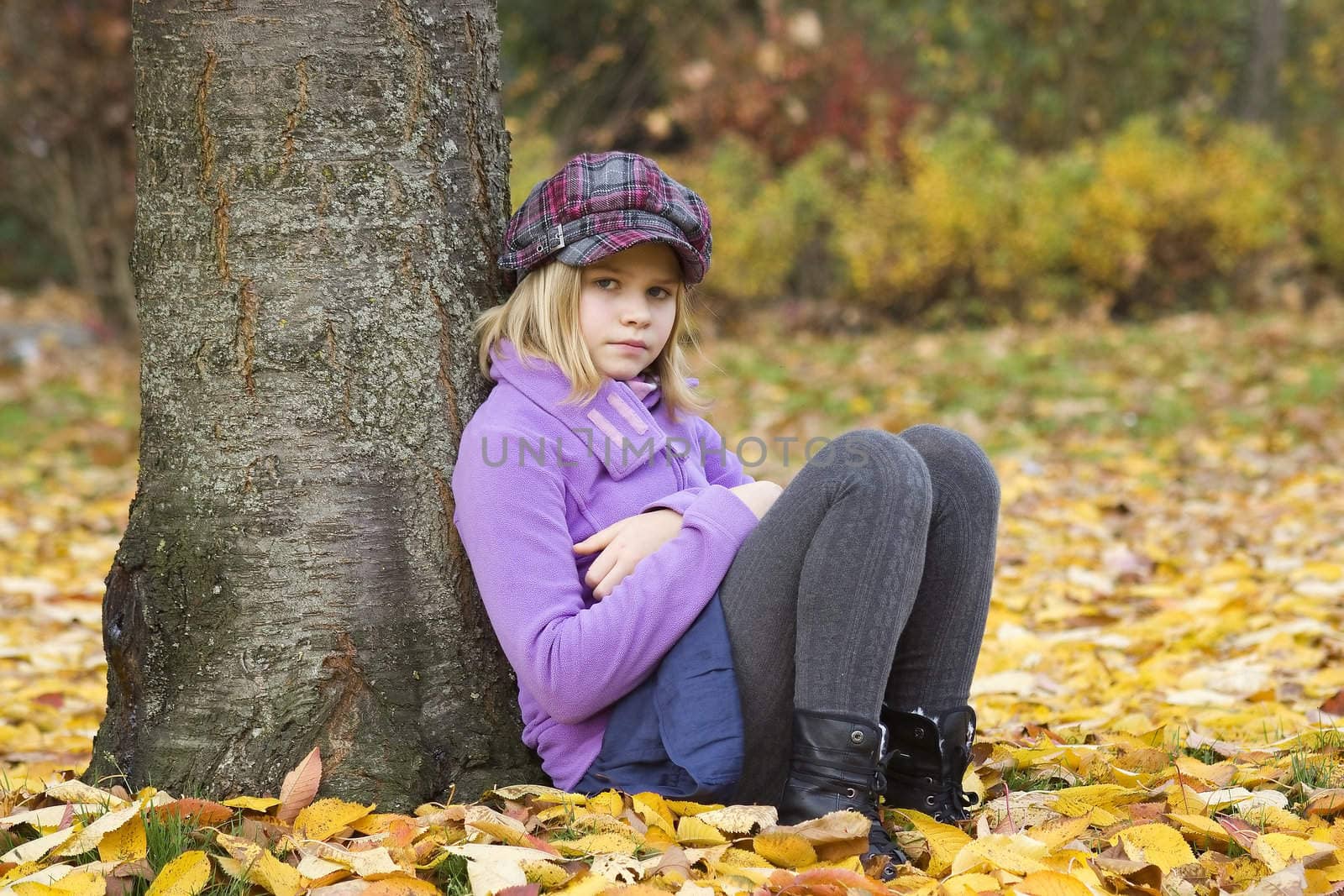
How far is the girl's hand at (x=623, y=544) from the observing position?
1917 mm

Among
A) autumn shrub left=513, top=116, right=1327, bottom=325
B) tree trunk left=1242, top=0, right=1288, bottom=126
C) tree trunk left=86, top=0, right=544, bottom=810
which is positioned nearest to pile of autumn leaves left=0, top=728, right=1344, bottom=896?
tree trunk left=86, top=0, right=544, bottom=810

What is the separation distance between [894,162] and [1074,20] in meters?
2.51

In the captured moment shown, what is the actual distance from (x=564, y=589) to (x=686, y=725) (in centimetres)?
26

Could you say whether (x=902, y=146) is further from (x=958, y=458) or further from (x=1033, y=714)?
(x=958, y=458)

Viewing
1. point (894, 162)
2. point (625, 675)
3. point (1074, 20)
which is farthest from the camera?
point (1074, 20)

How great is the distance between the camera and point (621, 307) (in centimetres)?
206

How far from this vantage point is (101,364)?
8648 millimetres

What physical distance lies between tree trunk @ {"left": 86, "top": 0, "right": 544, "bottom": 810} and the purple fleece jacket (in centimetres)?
14

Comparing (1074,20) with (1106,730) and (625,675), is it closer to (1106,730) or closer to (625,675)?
(1106,730)

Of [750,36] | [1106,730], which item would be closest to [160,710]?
[1106,730]

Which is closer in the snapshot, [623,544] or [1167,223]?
[623,544]

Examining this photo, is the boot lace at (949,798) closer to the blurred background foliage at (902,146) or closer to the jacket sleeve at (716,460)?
the jacket sleeve at (716,460)

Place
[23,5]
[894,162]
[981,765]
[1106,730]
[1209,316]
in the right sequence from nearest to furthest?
[981,765] < [1106,730] < [23,5] < [1209,316] < [894,162]

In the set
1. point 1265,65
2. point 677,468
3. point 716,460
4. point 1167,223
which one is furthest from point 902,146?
point 677,468
